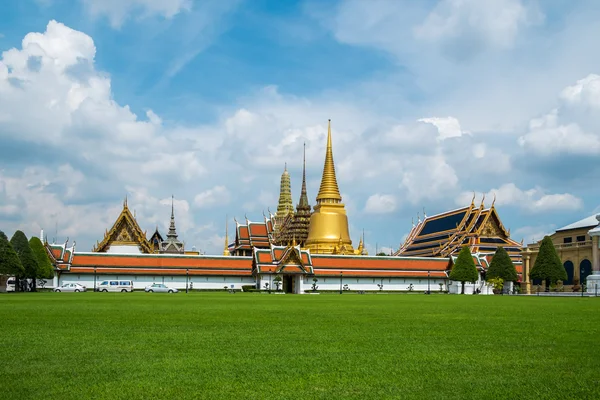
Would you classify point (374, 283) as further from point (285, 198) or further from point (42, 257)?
point (285, 198)

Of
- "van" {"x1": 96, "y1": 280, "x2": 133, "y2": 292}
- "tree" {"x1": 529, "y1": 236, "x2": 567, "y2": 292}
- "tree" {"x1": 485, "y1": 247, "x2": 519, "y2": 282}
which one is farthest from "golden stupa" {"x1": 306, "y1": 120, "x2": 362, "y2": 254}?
"van" {"x1": 96, "y1": 280, "x2": 133, "y2": 292}

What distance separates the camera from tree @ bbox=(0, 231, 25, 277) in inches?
1722

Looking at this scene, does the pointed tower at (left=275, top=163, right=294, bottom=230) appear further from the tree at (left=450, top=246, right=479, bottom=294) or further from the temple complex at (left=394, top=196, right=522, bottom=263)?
the tree at (left=450, top=246, right=479, bottom=294)

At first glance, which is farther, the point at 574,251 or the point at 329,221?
the point at 329,221

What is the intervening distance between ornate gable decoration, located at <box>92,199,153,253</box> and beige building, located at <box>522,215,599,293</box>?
41473 millimetres

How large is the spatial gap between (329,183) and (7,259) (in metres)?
45.7

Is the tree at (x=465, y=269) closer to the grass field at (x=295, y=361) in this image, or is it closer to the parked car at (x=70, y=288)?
the parked car at (x=70, y=288)

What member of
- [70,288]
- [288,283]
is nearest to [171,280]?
[70,288]

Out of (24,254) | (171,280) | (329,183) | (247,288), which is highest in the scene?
(329,183)

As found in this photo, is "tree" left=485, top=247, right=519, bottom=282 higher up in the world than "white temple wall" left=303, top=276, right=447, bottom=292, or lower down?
higher up

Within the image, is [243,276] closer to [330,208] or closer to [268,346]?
[330,208]

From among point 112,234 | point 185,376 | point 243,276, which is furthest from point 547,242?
point 185,376

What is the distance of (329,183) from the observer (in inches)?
3255

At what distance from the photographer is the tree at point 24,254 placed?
4916cm
